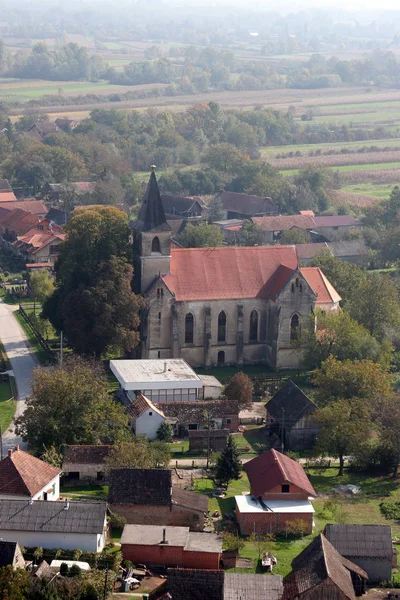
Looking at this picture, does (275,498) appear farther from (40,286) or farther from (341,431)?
(40,286)

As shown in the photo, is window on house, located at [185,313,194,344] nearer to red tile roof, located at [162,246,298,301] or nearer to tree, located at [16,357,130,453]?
red tile roof, located at [162,246,298,301]

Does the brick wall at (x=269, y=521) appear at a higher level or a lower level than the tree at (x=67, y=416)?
lower

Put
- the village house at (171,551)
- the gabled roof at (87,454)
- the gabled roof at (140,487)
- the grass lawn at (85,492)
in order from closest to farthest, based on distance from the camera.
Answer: the village house at (171,551) < the gabled roof at (140,487) < the grass lawn at (85,492) < the gabled roof at (87,454)

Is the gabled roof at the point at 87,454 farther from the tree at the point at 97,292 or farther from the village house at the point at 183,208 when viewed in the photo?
the village house at the point at 183,208

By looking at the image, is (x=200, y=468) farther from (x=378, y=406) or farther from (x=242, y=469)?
(x=378, y=406)

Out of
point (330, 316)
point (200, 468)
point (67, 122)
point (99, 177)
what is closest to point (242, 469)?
point (200, 468)

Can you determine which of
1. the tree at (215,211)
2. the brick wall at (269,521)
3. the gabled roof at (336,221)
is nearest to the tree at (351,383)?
the brick wall at (269,521)

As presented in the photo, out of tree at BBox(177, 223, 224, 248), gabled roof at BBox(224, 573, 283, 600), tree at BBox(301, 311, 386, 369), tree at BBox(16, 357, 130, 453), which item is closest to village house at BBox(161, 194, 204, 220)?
tree at BBox(177, 223, 224, 248)
